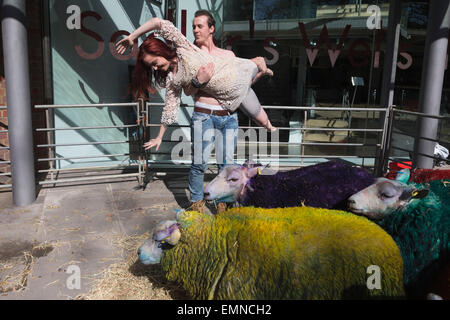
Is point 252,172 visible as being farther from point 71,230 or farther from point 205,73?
point 71,230

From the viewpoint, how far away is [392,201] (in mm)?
2363

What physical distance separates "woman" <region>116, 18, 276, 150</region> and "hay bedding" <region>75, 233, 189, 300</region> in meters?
0.99

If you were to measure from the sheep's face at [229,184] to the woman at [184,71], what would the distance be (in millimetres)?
651

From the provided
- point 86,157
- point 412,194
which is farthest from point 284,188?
point 86,157

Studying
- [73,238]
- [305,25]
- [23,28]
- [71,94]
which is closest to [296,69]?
[305,25]

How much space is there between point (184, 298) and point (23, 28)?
3.38m

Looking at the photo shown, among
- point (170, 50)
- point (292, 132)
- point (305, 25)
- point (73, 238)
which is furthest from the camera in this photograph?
point (292, 132)

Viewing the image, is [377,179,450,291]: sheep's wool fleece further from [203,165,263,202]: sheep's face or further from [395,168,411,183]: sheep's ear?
[203,165,263,202]: sheep's face

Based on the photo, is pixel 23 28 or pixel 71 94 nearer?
pixel 23 28

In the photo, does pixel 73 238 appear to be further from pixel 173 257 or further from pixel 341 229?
pixel 341 229

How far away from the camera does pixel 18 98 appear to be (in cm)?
429

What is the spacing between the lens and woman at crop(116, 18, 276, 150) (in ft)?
10.6

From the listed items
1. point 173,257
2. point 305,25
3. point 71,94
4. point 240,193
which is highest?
point 305,25

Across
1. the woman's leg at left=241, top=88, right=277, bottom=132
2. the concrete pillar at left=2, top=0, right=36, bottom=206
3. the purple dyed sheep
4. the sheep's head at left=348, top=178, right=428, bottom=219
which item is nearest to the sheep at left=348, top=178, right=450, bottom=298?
the sheep's head at left=348, top=178, right=428, bottom=219
